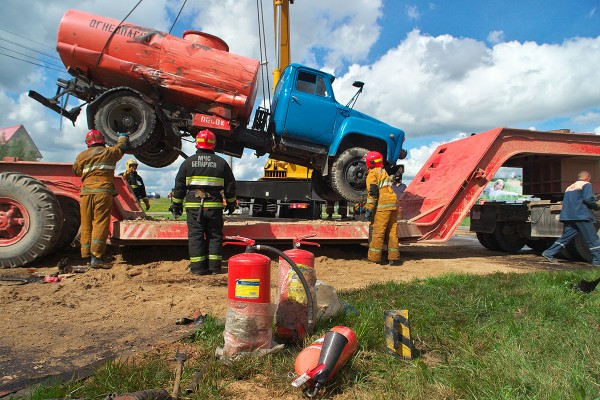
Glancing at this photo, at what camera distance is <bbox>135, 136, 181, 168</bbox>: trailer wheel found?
22.6 ft

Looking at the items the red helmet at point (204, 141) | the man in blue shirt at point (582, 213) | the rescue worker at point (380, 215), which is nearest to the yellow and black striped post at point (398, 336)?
the red helmet at point (204, 141)

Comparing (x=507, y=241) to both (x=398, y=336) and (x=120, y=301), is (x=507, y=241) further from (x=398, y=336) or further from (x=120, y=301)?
(x=120, y=301)

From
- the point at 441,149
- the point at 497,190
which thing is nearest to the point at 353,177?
the point at 441,149

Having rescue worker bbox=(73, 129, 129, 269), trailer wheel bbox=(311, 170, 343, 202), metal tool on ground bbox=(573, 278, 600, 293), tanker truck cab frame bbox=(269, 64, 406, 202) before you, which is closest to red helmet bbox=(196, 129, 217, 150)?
rescue worker bbox=(73, 129, 129, 269)

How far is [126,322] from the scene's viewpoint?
11.1ft

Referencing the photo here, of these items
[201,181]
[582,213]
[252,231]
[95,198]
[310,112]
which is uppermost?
[310,112]

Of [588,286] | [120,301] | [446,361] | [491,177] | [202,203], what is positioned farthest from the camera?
[491,177]

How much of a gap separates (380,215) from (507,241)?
13.4 ft

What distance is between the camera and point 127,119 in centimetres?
629

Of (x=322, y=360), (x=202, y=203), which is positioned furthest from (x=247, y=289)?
(x=202, y=203)

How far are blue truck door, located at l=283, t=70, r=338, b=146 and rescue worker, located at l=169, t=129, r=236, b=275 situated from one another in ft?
7.37

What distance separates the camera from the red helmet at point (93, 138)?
5602 millimetres

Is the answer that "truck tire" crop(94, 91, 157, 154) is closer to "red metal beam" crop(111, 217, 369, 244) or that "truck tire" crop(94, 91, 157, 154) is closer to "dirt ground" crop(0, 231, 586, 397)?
"red metal beam" crop(111, 217, 369, 244)

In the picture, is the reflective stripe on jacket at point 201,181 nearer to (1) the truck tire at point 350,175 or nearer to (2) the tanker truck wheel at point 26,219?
(2) the tanker truck wheel at point 26,219
